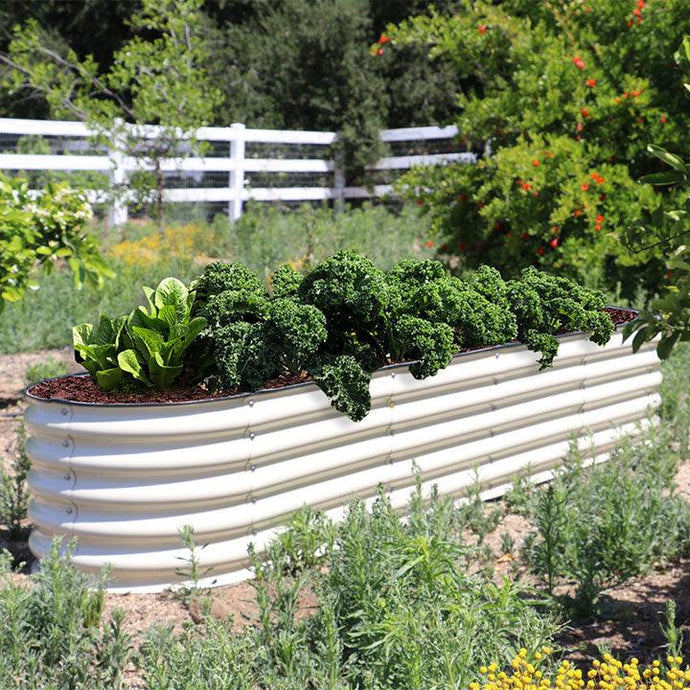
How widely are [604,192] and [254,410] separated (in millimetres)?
4866

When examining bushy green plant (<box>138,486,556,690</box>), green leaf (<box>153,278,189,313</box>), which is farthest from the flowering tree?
bushy green plant (<box>138,486,556,690</box>)

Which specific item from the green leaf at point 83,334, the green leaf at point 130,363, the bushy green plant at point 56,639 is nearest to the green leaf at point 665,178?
the green leaf at point 130,363

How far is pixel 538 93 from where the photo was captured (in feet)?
27.5

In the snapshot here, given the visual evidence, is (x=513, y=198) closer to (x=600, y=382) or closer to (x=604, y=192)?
(x=604, y=192)

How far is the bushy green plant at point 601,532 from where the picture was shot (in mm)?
3779

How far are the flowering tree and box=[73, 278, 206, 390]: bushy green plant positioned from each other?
13.6 ft

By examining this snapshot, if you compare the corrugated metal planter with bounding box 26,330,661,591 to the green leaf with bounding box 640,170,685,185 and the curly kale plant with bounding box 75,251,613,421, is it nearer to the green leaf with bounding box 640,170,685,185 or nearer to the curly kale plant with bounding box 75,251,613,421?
the curly kale plant with bounding box 75,251,613,421

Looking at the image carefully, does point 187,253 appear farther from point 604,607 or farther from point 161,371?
point 604,607

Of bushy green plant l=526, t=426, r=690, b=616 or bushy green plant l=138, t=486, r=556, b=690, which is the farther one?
bushy green plant l=526, t=426, r=690, b=616

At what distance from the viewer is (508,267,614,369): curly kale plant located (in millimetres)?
5043

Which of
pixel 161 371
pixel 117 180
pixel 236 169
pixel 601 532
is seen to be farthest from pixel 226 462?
pixel 236 169

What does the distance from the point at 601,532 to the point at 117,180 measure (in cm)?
1099

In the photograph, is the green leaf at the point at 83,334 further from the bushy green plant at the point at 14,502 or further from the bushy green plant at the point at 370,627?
the bushy green plant at the point at 370,627

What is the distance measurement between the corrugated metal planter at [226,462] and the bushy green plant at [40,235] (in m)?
2.04
